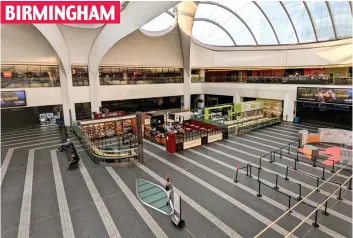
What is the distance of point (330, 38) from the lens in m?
21.2

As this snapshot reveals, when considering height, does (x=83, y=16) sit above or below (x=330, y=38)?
below

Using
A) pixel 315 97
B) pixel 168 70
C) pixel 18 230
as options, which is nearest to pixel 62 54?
pixel 168 70

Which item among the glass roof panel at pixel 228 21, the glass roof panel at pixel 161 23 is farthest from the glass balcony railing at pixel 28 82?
the glass roof panel at pixel 228 21

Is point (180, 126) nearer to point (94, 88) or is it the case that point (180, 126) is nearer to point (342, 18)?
point (94, 88)

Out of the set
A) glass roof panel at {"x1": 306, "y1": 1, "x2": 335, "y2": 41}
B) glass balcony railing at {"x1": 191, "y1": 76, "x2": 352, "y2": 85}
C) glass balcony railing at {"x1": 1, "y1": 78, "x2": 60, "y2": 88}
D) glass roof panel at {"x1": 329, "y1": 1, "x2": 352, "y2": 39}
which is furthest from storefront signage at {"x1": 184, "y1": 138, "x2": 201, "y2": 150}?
glass roof panel at {"x1": 329, "y1": 1, "x2": 352, "y2": 39}

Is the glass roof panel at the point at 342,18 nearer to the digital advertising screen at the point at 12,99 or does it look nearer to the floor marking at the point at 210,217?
the floor marking at the point at 210,217

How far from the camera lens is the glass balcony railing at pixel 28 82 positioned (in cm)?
1980

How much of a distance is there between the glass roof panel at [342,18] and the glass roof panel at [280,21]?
407 cm

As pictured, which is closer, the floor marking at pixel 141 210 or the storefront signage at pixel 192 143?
the floor marking at pixel 141 210

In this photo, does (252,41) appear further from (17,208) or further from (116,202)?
(17,208)

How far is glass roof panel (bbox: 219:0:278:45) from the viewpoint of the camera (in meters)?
23.2

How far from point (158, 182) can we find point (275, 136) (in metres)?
11.6

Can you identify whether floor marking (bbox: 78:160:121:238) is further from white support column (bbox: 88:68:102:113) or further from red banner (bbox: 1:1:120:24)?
white support column (bbox: 88:68:102:113)

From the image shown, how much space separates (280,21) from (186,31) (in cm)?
1011
